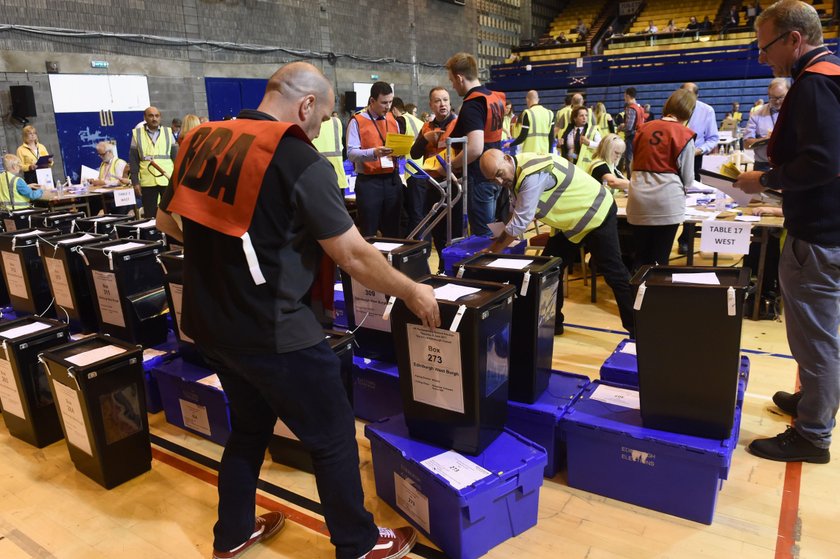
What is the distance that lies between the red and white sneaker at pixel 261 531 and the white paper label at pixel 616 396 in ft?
4.17

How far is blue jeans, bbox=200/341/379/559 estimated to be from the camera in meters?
1.65

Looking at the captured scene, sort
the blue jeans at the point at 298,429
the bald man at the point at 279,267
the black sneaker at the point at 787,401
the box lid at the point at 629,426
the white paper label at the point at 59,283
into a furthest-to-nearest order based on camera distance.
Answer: the white paper label at the point at 59,283 < the black sneaker at the point at 787,401 < the box lid at the point at 629,426 < the blue jeans at the point at 298,429 < the bald man at the point at 279,267

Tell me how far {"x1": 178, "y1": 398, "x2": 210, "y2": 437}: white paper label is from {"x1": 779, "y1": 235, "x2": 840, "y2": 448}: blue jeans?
245 centimetres

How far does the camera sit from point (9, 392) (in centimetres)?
280

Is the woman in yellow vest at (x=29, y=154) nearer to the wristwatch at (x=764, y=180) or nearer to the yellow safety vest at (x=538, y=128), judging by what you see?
the yellow safety vest at (x=538, y=128)

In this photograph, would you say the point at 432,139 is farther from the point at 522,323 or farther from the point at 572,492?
the point at 572,492

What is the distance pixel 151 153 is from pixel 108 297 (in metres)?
4.02

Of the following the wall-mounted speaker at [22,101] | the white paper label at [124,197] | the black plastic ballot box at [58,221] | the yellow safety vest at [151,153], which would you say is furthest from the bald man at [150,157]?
the black plastic ballot box at [58,221]

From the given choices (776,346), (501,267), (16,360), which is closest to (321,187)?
(501,267)

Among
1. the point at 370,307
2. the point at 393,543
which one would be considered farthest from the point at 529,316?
the point at 393,543

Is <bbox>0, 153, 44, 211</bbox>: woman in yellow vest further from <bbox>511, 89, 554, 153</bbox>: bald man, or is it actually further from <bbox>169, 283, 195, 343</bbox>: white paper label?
<bbox>511, 89, 554, 153</bbox>: bald man

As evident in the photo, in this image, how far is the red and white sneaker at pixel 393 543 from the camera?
1942mm

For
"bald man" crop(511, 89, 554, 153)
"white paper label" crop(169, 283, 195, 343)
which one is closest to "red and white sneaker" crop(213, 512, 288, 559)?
"white paper label" crop(169, 283, 195, 343)

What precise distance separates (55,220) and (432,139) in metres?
2.75
